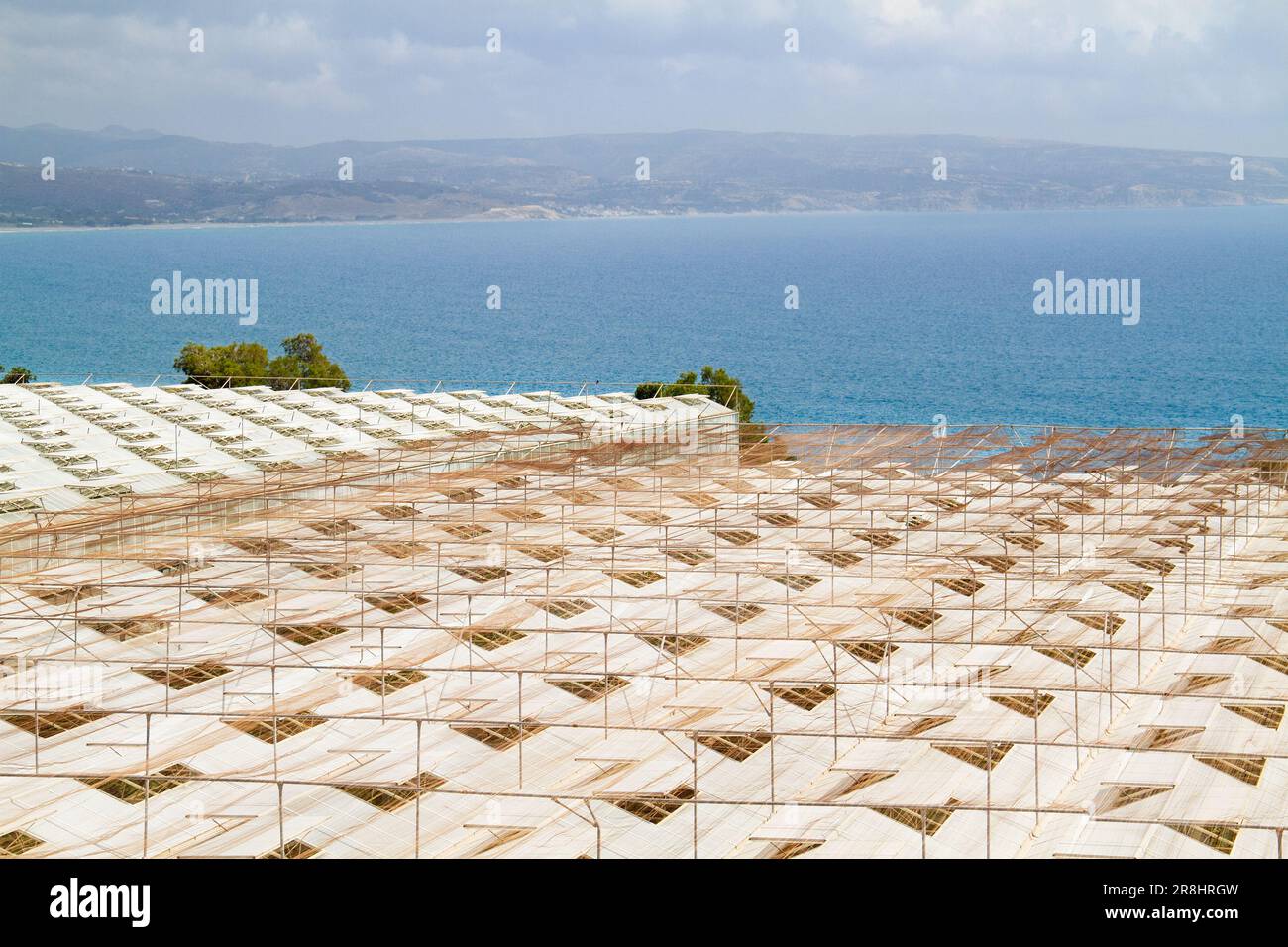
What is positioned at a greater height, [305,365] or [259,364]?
[259,364]

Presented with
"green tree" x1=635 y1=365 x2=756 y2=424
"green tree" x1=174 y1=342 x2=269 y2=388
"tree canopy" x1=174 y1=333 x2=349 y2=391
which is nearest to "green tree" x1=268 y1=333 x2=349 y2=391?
"tree canopy" x1=174 y1=333 x2=349 y2=391

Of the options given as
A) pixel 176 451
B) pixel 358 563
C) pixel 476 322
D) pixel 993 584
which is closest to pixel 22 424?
pixel 176 451

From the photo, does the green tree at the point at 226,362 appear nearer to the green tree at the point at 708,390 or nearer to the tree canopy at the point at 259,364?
the tree canopy at the point at 259,364

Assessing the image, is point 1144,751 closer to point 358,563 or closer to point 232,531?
point 358,563

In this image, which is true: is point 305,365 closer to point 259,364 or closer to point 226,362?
point 259,364

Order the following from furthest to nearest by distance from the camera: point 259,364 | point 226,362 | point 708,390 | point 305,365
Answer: point 305,365, point 259,364, point 226,362, point 708,390

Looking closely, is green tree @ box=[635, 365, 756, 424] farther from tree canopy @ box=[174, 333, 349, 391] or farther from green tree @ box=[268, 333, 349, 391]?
green tree @ box=[268, 333, 349, 391]

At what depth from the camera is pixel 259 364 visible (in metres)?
84.6

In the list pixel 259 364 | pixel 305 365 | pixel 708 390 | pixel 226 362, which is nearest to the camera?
pixel 708 390

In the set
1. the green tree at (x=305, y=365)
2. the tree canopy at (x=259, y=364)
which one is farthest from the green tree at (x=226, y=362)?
the green tree at (x=305, y=365)

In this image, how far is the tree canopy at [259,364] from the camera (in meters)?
78.8

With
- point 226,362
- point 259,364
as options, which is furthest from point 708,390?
point 226,362

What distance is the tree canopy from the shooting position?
7881cm
